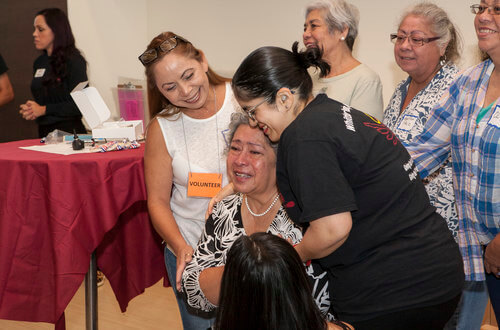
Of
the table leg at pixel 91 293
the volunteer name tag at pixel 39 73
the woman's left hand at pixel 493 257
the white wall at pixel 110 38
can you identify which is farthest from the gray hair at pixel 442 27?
the white wall at pixel 110 38

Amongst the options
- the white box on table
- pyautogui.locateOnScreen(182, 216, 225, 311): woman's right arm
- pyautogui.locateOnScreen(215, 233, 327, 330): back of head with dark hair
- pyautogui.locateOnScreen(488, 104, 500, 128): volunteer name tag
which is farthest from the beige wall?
pyautogui.locateOnScreen(215, 233, 327, 330): back of head with dark hair

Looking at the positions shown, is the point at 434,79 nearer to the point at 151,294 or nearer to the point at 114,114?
the point at 151,294

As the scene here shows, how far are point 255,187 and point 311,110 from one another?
0.53m

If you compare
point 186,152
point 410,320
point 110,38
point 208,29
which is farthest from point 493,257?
point 110,38

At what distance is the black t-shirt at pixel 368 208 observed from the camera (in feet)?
3.68

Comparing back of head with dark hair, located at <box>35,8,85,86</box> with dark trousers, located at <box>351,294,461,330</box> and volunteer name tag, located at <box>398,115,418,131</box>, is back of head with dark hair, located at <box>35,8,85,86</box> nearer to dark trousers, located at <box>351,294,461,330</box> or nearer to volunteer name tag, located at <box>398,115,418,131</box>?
volunteer name tag, located at <box>398,115,418,131</box>

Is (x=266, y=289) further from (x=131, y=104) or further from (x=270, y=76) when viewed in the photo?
(x=131, y=104)

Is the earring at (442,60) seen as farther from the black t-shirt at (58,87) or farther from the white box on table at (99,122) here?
the black t-shirt at (58,87)

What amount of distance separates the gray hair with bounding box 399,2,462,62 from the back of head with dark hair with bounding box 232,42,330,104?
1.21 metres

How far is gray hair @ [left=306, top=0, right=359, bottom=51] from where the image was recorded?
257 cm

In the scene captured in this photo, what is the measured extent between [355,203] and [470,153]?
727mm

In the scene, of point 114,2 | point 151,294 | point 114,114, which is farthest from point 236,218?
point 114,2

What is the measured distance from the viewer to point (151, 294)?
3539 mm

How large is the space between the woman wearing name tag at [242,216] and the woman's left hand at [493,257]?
0.67 meters
